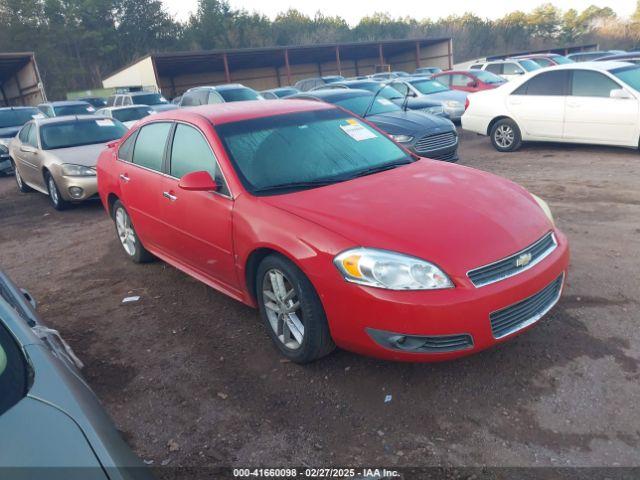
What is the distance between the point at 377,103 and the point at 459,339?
7.49m

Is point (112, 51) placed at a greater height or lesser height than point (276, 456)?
greater

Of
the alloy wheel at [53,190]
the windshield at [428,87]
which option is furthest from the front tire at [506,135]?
the alloy wheel at [53,190]

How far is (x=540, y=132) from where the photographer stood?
9.48m

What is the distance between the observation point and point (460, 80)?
1605 centimetres

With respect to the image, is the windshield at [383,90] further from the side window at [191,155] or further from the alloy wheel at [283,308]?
the alloy wheel at [283,308]

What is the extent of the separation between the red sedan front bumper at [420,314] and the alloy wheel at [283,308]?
0.34 meters

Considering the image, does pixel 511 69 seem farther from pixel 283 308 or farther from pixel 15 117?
pixel 283 308

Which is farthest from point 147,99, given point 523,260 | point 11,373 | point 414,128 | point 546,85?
point 11,373

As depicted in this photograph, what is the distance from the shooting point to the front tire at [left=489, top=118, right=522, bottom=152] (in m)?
9.85

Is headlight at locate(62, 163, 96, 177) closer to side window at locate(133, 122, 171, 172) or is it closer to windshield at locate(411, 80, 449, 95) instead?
side window at locate(133, 122, 171, 172)

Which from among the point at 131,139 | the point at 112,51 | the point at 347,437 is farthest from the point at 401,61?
the point at 347,437

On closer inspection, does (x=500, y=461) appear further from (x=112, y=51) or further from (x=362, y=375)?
(x=112, y=51)

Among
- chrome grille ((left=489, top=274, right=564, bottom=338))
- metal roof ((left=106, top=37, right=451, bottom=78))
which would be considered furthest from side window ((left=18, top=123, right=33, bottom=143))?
metal roof ((left=106, top=37, right=451, bottom=78))

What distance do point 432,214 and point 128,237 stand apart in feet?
12.0
